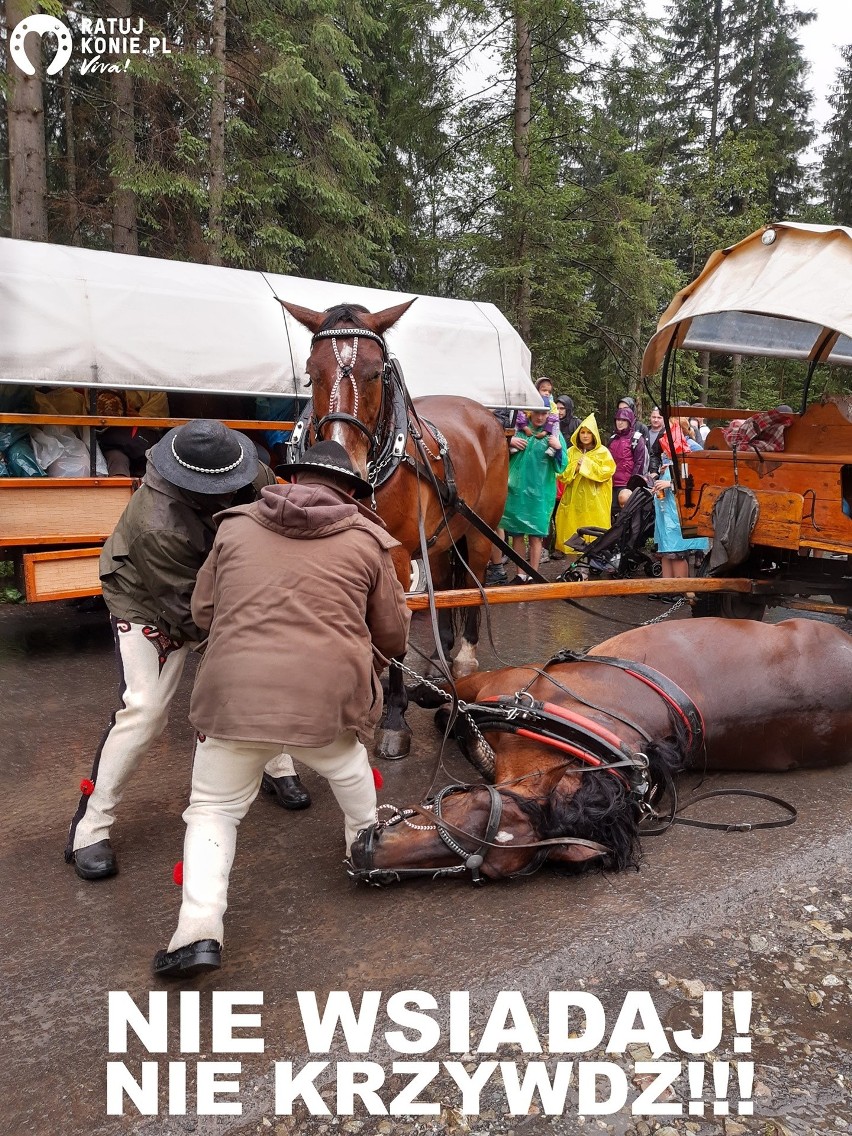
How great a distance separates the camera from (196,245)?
1326cm

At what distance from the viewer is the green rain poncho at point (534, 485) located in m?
9.47

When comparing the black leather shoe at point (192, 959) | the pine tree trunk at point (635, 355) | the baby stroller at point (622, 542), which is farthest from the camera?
the pine tree trunk at point (635, 355)

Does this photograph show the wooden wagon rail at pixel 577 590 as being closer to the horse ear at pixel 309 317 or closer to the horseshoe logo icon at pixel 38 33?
the horse ear at pixel 309 317

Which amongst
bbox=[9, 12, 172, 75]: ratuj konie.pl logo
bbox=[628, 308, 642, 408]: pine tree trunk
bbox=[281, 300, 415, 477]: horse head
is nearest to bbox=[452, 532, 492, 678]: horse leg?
bbox=[281, 300, 415, 477]: horse head

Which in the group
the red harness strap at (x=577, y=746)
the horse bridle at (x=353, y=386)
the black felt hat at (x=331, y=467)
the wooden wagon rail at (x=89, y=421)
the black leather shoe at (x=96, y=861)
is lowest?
the black leather shoe at (x=96, y=861)

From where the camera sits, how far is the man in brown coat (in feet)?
8.63

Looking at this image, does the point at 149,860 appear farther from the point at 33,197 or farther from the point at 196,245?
the point at 196,245

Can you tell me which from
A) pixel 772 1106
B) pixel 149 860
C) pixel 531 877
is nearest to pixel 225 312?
pixel 149 860

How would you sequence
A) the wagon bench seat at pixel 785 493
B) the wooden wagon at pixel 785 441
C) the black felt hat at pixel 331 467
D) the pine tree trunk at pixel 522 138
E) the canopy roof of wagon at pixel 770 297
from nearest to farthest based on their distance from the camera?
the black felt hat at pixel 331 467 < the canopy roof of wagon at pixel 770 297 < the wooden wagon at pixel 785 441 < the wagon bench seat at pixel 785 493 < the pine tree trunk at pixel 522 138

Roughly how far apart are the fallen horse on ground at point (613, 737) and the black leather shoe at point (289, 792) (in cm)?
56

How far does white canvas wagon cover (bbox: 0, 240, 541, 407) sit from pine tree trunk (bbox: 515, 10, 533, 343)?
7473 mm

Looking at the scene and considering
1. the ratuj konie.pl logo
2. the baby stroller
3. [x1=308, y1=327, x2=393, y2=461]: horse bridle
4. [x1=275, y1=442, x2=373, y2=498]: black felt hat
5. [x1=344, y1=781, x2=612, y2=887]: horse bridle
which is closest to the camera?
[x1=275, y1=442, x2=373, y2=498]: black felt hat

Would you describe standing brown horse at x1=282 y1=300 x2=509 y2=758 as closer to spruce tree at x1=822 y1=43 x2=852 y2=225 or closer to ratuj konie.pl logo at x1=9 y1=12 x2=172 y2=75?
ratuj konie.pl logo at x1=9 y1=12 x2=172 y2=75

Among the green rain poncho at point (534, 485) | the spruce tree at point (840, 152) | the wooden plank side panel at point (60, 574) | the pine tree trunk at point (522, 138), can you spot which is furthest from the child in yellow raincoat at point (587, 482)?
the spruce tree at point (840, 152)
